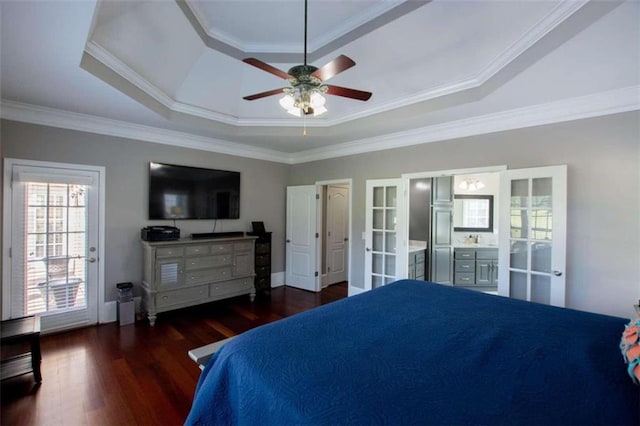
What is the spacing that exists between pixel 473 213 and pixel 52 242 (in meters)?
6.63

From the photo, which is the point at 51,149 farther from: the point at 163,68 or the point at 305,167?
the point at 305,167

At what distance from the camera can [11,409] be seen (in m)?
2.11

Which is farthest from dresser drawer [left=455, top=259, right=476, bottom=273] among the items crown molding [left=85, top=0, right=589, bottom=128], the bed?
the bed

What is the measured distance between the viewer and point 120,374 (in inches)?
101

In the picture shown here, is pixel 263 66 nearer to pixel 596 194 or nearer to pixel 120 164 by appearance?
pixel 120 164

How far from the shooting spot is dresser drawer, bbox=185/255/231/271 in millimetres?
3953

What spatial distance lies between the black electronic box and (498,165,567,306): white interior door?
405 centimetres

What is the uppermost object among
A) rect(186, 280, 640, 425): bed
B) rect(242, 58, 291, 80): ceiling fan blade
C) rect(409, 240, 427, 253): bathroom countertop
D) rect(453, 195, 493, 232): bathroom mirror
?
rect(242, 58, 291, 80): ceiling fan blade

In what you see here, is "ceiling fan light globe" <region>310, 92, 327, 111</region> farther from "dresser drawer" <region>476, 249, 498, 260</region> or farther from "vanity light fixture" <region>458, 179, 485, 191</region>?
"vanity light fixture" <region>458, 179, 485, 191</region>

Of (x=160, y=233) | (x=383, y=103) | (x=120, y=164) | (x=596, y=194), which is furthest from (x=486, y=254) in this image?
(x=120, y=164)

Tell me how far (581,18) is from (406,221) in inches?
106

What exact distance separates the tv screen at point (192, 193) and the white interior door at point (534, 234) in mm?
3884

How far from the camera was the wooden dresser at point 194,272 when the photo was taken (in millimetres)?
3703

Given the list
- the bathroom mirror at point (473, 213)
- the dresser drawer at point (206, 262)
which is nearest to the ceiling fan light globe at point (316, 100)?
the dresser drawer at point (206, 262)
